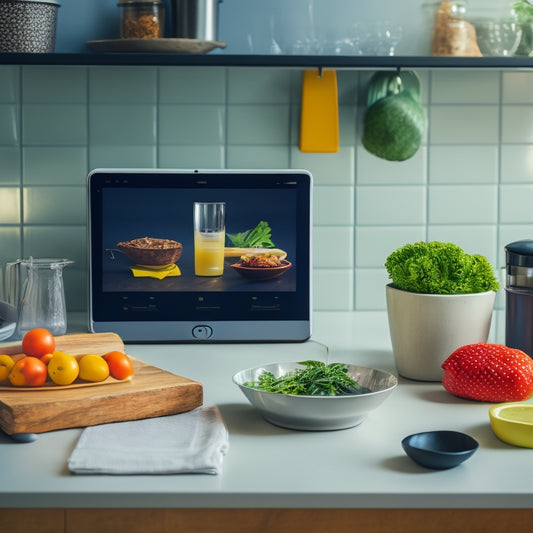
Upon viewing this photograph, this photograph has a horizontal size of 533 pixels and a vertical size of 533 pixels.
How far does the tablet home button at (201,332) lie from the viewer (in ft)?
4.60

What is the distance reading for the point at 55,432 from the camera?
934 mm

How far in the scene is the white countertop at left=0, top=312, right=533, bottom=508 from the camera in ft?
2.52

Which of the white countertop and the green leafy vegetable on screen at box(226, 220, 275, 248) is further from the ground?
the green leafy vegetable on screen at box(226, 220, 275, 248)

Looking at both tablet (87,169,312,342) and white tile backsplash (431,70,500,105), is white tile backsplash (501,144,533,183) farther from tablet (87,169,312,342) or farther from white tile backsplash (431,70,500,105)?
tablet (87,169,312,342)

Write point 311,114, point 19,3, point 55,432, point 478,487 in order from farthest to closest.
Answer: point 311,114, point 19,3, point 55,432, point 478,487

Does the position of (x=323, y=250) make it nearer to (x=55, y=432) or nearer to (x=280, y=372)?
(x=280, y=372)

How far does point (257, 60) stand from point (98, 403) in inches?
28.8

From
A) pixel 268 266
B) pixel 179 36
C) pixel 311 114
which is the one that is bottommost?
pixel 268 266

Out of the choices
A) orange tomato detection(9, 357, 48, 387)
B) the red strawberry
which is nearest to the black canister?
the red strawberry

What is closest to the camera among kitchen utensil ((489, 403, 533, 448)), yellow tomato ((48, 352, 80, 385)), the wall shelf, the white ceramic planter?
kitchen utensil ((489, 403, 533, 448))

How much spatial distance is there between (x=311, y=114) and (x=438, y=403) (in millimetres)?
743

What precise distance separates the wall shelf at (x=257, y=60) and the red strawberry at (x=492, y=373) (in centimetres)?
61

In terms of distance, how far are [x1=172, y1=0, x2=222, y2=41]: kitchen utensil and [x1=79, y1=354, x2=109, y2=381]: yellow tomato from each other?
719 millimetres

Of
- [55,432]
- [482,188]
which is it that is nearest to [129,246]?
[55,432]
